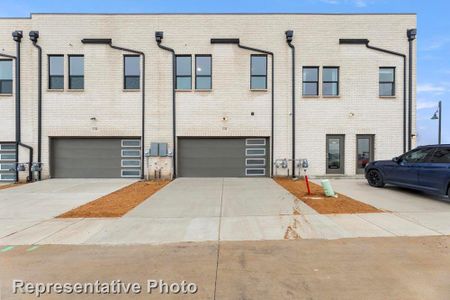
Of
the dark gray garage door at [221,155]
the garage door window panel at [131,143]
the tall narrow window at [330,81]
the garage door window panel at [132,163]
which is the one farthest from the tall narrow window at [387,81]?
the garage door window panel at [132,163]

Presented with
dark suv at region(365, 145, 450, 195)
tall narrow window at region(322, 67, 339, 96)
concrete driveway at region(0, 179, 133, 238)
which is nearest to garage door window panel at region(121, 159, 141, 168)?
concrete driveway at region(0, 179, 133, 238)

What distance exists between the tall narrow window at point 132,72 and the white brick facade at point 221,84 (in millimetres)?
368

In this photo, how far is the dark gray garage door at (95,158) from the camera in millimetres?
15781

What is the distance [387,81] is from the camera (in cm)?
1588

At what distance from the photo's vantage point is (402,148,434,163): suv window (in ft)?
32.2

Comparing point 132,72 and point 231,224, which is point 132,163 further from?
point 231,224

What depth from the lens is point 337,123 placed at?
1562 centimetres

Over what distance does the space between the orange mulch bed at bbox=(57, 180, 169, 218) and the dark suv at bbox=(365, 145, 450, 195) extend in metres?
9.00

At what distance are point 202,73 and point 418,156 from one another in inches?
417

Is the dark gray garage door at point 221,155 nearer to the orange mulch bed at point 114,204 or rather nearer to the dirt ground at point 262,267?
the orange mulch bed at point 114,204

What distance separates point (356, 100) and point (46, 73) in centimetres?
1650

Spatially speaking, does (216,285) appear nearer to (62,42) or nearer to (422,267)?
(422,267)

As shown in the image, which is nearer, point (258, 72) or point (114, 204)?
point (114, 204)

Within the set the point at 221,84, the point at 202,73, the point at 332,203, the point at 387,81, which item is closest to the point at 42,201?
the point at 332,203
